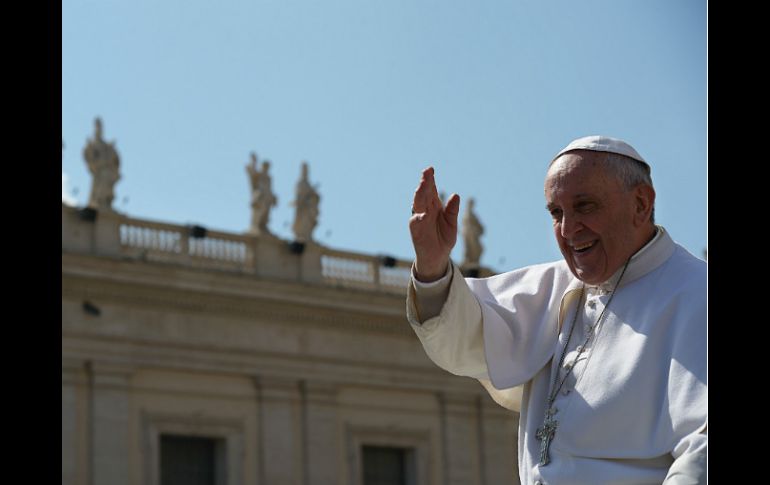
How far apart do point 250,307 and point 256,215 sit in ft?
5.53

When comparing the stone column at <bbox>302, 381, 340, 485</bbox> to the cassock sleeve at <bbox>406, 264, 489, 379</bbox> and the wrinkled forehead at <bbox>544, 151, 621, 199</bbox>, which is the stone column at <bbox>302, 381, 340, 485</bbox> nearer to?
the cassock sleeve at <bbox>406, 264, 489, 379</bbox>

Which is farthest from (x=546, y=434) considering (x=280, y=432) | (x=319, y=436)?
(x=319, y=436)

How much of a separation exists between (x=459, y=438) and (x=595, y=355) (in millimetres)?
22603

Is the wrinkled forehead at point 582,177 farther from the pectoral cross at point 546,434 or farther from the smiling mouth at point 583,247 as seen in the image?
the pectoral cross at point 546,434

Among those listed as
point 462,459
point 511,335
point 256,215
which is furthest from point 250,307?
point 511,335

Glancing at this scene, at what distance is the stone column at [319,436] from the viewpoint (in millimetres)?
23828

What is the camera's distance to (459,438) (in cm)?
2542

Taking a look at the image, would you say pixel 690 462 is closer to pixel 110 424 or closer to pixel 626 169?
pixel 626 169

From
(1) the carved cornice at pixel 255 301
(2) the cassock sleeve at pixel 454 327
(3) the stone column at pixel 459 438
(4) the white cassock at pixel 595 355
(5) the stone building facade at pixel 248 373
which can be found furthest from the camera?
(3) the stone column at pixel 459 438

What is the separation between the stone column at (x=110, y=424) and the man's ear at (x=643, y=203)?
762 inches

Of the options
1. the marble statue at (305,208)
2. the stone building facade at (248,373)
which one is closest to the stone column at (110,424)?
the stone building facade at (248,373)
